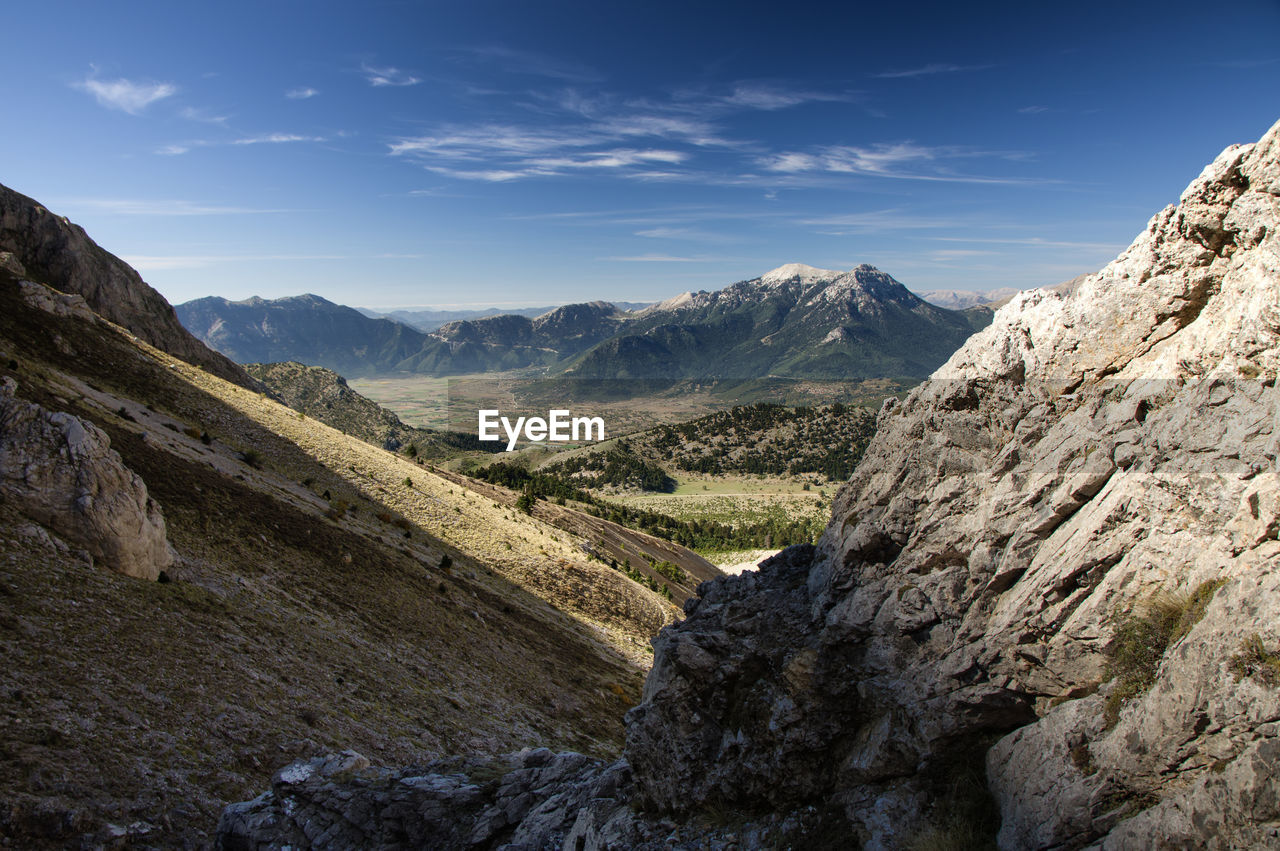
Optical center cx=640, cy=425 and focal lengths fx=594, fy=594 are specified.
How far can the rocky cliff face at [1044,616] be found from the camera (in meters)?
7.25

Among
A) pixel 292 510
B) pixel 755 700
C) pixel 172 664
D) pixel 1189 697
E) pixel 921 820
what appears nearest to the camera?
pixel 1189 697

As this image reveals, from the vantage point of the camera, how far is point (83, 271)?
214ft

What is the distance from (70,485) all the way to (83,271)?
62.5 meters

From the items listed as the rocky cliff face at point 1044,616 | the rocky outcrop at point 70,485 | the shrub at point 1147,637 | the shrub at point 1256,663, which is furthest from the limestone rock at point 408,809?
the shrub at point 1256,663

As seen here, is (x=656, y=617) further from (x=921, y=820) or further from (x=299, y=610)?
(x=921, y=820)

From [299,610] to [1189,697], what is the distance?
31.0 meters

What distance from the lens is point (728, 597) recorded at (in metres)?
15.2

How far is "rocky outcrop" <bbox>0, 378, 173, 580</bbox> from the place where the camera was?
68.9 ft

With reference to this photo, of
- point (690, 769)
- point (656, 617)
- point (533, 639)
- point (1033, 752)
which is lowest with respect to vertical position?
point (656, 617)

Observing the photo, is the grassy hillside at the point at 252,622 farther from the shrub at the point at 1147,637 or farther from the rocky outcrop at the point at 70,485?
the shrub at the point at 1147,637

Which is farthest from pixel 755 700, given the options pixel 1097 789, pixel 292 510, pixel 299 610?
pixel 292 510

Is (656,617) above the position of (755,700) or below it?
below

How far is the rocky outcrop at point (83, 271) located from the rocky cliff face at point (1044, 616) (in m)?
79.2

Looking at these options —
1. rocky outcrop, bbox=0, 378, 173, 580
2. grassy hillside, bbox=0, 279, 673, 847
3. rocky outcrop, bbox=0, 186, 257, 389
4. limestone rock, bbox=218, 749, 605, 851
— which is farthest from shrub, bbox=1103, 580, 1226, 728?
rocky outcrop, bbox=0, 186, 257, 389
